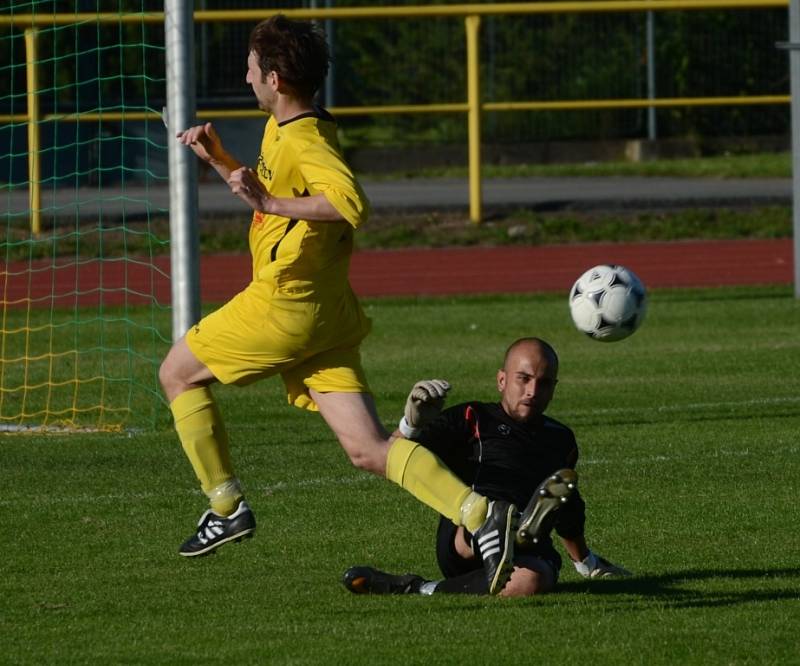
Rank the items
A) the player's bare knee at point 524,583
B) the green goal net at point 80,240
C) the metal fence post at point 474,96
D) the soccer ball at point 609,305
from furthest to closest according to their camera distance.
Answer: the metal fence post at point 474,96
the green goal net at point 80,240
the soccer ball at point 609,305
the player's bare knee at point 524,583

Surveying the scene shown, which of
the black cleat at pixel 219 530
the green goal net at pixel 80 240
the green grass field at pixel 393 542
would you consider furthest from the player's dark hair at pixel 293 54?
the green goal net at pixel 80 240

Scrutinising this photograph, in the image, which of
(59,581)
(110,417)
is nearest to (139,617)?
(59,581)

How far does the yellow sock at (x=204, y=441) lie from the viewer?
19.8ft

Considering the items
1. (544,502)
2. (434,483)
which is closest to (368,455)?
(434,483)

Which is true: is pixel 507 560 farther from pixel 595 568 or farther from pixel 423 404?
pixel 595 568

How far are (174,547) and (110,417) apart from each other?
12.8ft

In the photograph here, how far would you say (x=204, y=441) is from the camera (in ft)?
19.9

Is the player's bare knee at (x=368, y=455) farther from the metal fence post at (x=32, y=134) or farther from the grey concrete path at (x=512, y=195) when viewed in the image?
the grey concrete path at (x=512, y=195)

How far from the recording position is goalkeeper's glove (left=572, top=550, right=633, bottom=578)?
20.2 ft

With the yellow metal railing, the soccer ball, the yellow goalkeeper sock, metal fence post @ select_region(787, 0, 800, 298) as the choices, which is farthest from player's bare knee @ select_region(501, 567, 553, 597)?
the yellow metal railing

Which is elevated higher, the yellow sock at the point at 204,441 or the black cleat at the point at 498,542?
the yellow sock at the point at 204,441

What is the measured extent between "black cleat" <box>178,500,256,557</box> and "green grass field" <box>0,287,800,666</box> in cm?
15

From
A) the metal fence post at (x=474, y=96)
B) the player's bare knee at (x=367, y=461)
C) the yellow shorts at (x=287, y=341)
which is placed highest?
the metal fence post at (x=474, y=96)

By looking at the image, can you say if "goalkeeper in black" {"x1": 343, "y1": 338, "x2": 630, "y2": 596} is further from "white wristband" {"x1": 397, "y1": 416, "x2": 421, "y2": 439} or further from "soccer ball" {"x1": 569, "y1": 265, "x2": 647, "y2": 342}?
"soccer ball" {"x1": 569, "y1": 265, "x2": 647, "y2": 342}
